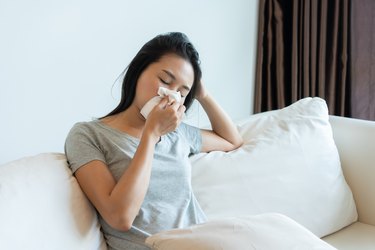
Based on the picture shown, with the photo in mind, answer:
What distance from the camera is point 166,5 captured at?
184 centimetres

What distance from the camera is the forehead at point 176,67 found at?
129 cm

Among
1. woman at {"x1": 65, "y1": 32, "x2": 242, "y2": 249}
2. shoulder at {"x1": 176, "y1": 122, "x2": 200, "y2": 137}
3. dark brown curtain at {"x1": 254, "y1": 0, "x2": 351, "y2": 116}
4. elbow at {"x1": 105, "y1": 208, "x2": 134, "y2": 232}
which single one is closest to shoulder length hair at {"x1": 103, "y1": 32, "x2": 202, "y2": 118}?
woman at {"x1": 65, "y1": 32, "x2": 242, "y2": 249}

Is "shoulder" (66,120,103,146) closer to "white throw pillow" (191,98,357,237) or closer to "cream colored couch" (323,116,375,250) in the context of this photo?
"white throw pillow" (191,98,357,237)

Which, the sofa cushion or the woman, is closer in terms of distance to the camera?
the woman

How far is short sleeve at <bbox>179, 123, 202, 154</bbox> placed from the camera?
1.51 meters

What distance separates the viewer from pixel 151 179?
1274 mm

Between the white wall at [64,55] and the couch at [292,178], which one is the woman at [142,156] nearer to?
the couch at [292,178]

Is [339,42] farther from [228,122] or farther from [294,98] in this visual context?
[228,122]

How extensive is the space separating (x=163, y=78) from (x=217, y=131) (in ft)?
1.41

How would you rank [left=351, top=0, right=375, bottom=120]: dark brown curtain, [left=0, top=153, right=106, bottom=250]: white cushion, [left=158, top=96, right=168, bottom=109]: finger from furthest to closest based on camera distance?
[left=351, top=0, right=375, bottom=120]: dark brown curtain
[left=158, top=96, right=168, bottom=109]: finger
[left=0, top=153, right=106, bottom=250]: white cushion

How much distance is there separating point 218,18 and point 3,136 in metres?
1.09

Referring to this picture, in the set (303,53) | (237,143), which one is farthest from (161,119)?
(303,53)

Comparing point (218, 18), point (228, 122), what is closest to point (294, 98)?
point (218, 18)

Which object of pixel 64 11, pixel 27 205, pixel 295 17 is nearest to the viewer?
pixel 27 205
